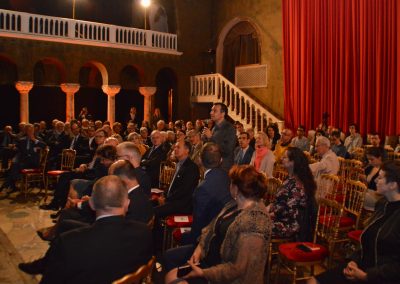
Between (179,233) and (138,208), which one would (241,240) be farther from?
(179,233)

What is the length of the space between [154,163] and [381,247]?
4010 mm

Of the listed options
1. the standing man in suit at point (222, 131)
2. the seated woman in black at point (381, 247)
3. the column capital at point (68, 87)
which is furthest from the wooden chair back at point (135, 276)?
the column capital at point (68, 87)

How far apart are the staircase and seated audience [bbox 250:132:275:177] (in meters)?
6.26

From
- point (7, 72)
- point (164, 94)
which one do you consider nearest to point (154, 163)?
point (7, 72)

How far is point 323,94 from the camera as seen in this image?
11.4 m

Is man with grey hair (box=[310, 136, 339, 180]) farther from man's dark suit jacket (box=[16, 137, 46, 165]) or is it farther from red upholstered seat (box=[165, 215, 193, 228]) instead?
man's dark suit jacket (box=[16, 137, 46, 165])

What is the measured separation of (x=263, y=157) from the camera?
17.7 ft

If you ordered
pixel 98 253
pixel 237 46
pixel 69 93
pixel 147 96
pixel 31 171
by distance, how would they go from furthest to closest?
pixel 237 46
pixel 147 96
pixel 69 93
pixel 31 171
pixel 98 253

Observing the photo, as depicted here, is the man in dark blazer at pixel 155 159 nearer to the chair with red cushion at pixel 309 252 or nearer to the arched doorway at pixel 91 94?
the chair with red cushion at pixel 309 252

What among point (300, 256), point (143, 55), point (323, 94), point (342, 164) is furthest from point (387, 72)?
point (300, 256)

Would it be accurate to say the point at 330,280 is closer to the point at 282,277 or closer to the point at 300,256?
the point at 300,256

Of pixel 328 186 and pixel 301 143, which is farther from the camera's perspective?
pixel 301 143

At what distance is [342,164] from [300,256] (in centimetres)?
322

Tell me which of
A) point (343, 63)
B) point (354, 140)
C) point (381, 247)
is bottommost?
point (381, 247)
